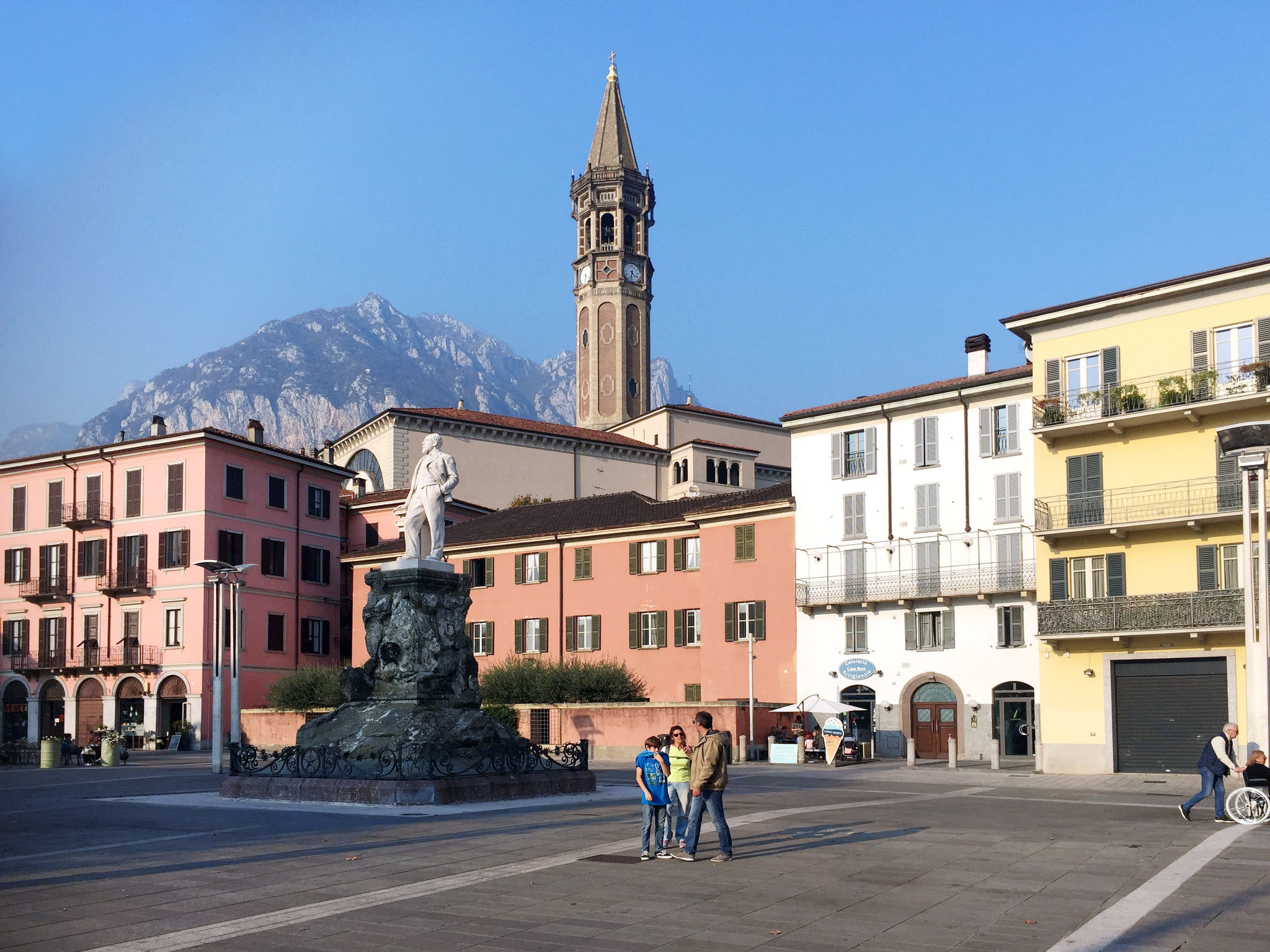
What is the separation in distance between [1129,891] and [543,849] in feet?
23.0

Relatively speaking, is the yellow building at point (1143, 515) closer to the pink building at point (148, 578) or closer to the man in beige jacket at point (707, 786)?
the man in beige jacket at point (707, 786)

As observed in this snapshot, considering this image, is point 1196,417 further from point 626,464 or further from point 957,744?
point 626,464

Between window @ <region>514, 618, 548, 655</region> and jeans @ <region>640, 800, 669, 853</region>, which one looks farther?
window @ <region>514, 618, 548, 655</region>

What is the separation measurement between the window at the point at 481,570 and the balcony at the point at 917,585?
1599 cm

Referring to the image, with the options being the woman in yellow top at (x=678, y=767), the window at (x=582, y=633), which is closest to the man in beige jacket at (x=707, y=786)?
the woman in yellow top at (x=678, y=767)

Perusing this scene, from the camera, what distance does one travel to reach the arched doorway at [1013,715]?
150 ft

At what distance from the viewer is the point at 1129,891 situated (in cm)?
1373

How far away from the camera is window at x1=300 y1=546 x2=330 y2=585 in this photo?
66.2m

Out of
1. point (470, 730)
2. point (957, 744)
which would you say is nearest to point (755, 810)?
point (470, 730)

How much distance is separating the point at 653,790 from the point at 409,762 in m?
8.81

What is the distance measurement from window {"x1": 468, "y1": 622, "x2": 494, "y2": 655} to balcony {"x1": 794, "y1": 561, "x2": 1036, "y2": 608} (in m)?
15.9

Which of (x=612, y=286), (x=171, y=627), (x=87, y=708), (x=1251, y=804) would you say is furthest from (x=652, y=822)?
(x=612, y=286)

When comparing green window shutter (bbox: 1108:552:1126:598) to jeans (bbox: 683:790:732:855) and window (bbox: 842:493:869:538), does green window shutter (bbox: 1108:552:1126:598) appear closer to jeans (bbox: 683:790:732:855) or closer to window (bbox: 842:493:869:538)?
window (bbox: 842:493:869:538)

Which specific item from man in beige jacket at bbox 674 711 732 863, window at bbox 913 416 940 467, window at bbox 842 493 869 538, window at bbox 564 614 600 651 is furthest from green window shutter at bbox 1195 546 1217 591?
window at bbox 564 614 600 651
